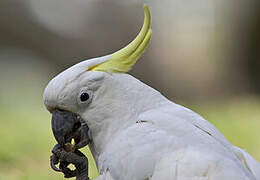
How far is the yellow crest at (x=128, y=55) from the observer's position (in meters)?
1.91

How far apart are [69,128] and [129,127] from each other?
0.28 metres

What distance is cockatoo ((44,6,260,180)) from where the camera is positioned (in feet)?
5.46

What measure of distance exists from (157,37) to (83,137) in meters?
6.19

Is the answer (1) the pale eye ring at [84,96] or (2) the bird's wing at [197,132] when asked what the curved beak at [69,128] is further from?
(2) the bird's wing at [197,132]

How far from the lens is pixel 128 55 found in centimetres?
192

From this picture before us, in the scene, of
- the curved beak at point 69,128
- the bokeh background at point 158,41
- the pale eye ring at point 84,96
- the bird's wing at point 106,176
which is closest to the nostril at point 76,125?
the curved beak at point 69,128

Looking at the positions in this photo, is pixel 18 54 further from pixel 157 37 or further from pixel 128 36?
pixel 157 37

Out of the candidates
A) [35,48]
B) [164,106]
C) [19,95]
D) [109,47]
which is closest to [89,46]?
[109,47]

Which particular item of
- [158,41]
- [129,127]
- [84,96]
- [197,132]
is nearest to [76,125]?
[84,96]

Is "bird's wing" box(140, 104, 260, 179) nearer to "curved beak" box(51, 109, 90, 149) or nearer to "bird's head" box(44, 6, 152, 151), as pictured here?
"bird's head" box(44, 6, 152, 151)

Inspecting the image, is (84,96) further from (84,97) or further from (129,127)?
(129,127)

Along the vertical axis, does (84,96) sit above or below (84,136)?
above

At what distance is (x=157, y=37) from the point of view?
7.89m

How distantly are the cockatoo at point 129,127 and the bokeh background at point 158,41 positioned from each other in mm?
3966
